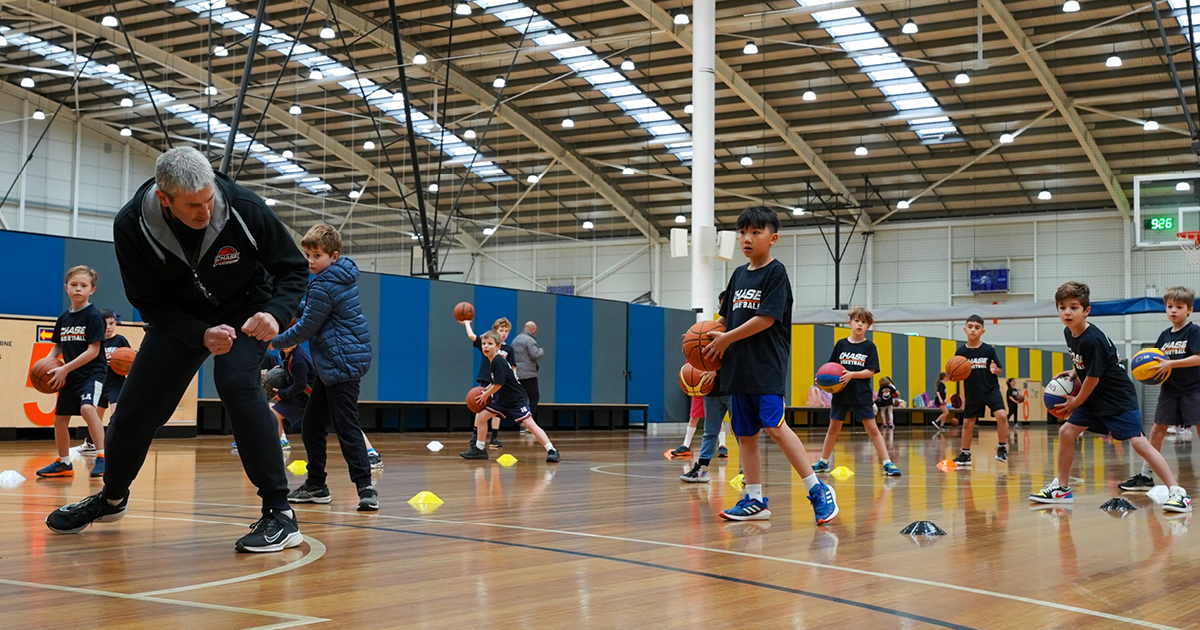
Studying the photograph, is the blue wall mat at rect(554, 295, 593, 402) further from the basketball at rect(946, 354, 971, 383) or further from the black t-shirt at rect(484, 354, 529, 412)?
the basketball at rect(946, 354, 971, 383)

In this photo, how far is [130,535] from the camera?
14.5 feet

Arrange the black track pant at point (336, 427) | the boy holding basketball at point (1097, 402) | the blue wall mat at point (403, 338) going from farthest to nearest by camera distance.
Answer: the blue wall mat at point (403, 338), the boy holding basketball at point (1097, 402), the black track pant at point (336, 427)

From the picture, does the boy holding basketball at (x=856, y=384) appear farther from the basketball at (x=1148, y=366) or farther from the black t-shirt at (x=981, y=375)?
the black t-shirt at (x=981, y=375)

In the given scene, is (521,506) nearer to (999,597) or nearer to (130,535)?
(130,535)

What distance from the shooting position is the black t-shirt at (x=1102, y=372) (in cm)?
646

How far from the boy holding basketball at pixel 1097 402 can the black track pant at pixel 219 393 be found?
185 inches

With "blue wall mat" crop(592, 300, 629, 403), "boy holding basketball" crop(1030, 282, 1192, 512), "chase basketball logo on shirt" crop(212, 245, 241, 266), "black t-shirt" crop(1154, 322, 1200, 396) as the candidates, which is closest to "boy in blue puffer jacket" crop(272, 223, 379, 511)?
"chase basketball logo on shirt" crop(212, 245, 241, 266)

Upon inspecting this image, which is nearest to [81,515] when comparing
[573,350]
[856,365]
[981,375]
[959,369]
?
[856,365]

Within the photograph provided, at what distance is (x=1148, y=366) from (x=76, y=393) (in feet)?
25.5

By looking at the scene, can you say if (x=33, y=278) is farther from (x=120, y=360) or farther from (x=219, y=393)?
(x=219, y=393)

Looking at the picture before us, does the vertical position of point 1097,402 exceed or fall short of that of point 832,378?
it falls short

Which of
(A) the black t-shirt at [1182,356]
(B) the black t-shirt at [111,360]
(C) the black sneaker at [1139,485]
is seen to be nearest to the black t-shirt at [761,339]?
(C) the black sneaker at [1139,485]

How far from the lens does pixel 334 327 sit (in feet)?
18.6

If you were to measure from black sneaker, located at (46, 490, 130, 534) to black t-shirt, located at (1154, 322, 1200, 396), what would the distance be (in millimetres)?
7253
